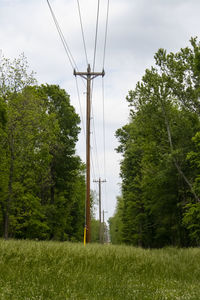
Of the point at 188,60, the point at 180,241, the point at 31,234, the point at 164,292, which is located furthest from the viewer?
the point at 180,241

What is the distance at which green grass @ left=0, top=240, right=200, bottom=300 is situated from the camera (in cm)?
477

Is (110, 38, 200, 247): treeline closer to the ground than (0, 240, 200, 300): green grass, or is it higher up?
higher up

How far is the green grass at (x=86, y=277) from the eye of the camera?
477 cm

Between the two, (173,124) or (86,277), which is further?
(173,124)

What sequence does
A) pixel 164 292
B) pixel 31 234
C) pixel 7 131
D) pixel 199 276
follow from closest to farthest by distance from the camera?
pixel 164 292, pixel 199 276, pixel 7 131, pixel 31 234

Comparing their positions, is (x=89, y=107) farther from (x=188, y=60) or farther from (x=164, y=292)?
(x=164, y=292)

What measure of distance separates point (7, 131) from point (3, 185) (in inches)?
147

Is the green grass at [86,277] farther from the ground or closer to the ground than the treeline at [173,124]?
closer to the ground

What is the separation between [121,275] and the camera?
22.9ft

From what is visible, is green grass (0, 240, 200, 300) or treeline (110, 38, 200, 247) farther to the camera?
treeline (110, 38, 200, 247)

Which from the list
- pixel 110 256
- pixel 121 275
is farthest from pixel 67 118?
pixel 121 275

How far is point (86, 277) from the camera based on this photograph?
616 centimetres

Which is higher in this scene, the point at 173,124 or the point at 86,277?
the point at 173,124

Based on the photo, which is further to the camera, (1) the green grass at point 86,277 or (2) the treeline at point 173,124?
(2) the treeline at point 173,124
